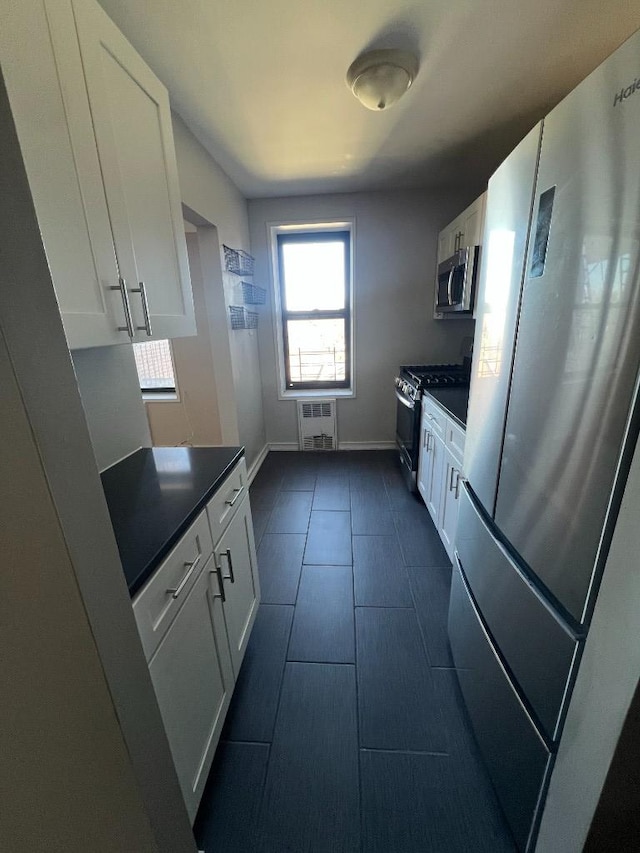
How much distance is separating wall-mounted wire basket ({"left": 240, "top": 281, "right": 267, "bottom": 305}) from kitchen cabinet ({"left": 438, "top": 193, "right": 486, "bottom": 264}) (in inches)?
69.7

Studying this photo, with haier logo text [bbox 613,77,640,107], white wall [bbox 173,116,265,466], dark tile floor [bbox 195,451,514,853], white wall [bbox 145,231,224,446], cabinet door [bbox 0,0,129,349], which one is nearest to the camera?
haier logo text [bbox 613,77,640,107]

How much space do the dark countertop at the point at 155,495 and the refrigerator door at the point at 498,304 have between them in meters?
0.96

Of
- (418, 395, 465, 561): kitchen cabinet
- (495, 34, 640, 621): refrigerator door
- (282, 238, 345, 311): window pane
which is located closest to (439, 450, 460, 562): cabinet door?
(418, 395, 465, 561): kitchen cabinet

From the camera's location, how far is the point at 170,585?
2.98ft

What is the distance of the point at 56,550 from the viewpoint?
0.43 m

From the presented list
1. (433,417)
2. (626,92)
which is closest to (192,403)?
(433,417)

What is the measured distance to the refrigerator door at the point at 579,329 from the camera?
0.63 meters

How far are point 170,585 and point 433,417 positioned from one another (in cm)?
202

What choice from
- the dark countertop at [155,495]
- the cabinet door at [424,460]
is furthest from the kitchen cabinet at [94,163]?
the cabinet door at [424,460]

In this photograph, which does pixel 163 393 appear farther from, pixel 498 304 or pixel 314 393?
pixel 498 304

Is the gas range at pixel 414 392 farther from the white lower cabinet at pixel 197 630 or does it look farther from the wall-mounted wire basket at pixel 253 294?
the white lower cabinet at pixel 197 630

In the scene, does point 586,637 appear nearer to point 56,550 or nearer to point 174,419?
point 56,550

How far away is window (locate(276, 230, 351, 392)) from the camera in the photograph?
363 cm

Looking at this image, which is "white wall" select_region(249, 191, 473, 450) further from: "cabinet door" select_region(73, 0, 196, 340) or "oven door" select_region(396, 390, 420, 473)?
"cabinet door" select_region(73, 0, 196, 340)
